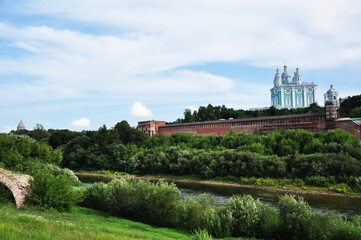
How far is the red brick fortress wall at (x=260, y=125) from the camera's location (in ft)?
101

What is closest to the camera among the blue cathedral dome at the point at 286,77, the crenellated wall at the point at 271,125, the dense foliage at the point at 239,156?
the dense foliage at the point at 239,156

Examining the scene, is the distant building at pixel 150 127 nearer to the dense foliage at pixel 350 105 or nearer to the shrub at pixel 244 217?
the dense foliage at pixel 350 105

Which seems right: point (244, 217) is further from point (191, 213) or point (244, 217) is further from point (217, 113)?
point (217, 113)

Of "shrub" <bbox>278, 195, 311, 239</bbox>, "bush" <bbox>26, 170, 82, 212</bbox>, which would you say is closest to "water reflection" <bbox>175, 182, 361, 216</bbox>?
"shrub" <bbox>278, 195, 311, 239</bbox>

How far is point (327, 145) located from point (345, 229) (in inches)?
675

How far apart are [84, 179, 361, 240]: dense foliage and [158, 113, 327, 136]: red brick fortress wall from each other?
2048 cm

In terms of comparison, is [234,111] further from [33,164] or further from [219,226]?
[219,226]

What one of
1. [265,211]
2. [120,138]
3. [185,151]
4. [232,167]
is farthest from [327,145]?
[120,138]

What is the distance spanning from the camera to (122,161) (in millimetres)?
39312

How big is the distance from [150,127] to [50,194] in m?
34.1

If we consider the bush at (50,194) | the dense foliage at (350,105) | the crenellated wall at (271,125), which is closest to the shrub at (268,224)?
the bush at (50,194)

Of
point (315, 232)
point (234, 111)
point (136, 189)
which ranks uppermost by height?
point (234, 111)

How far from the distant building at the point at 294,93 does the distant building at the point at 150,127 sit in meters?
46.5

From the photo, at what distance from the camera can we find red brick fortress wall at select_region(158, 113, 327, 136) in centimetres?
3092
